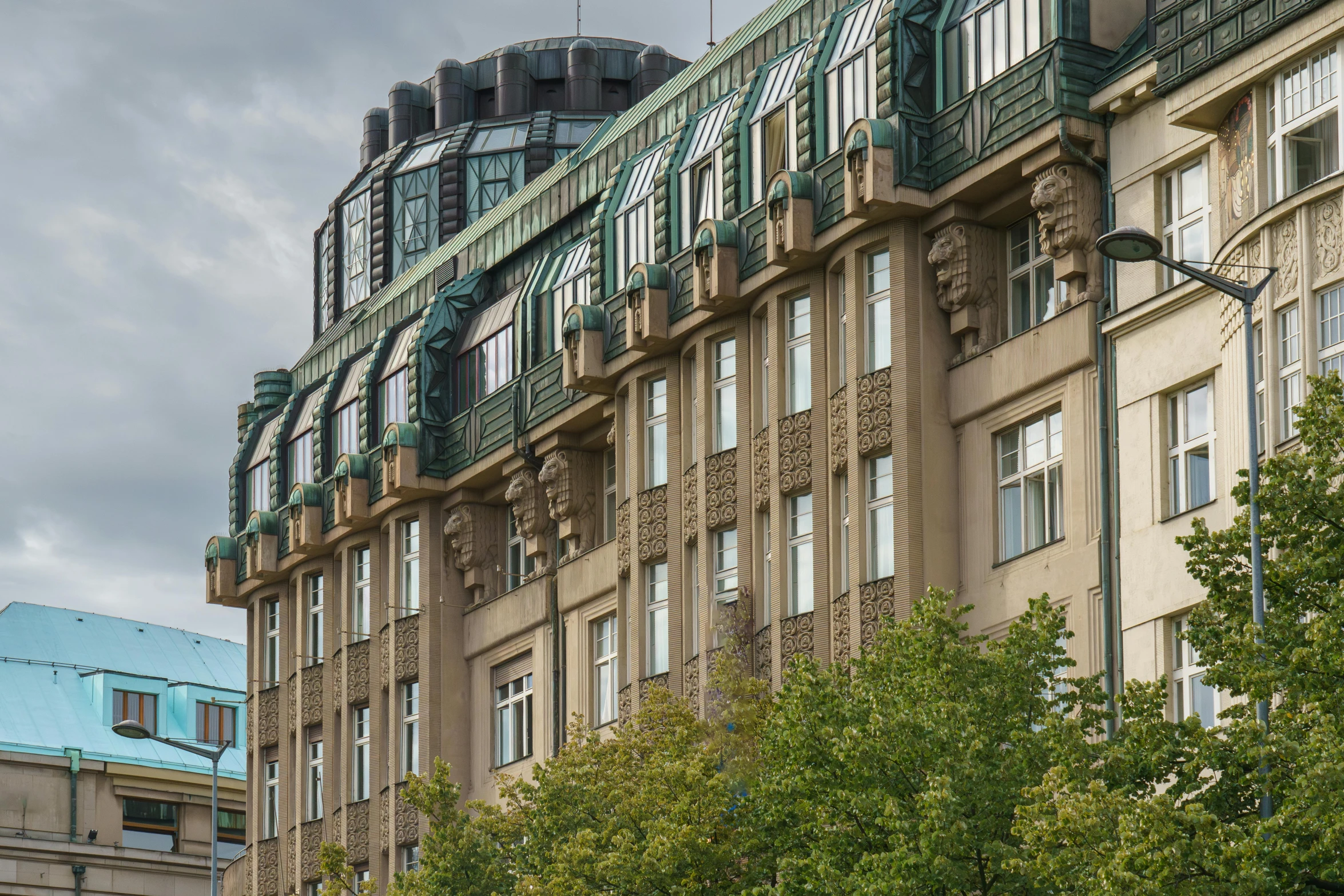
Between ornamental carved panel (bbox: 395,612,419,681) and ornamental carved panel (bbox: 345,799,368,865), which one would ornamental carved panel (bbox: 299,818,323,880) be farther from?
ornamental carved panel (bbox: 395,612,419,681)

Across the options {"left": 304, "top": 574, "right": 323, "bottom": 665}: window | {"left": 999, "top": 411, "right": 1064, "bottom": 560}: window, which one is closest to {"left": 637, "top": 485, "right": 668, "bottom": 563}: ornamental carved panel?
{"left": 999, "top": 411, "right": 1064, "bottom": 560}: window

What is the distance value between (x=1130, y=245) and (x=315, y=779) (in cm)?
3725

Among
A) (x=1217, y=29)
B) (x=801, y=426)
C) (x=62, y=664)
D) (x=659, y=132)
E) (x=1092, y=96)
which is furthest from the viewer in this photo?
(x=62, y=664)

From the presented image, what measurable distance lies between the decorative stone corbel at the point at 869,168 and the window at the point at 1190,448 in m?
6.65

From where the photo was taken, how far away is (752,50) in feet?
159

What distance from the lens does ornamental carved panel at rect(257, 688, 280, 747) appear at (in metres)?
62.1

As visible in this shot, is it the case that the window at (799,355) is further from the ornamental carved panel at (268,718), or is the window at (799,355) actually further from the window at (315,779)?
the ornamental carved panel at (268,718)

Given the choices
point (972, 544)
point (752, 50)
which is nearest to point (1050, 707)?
point (972, 544)

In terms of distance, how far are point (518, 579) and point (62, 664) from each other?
37479 millimetres

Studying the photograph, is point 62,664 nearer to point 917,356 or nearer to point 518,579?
point 518,579


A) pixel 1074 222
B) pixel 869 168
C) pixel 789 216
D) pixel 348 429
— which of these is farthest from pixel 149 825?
pixel 1074 222

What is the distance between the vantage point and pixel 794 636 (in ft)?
136

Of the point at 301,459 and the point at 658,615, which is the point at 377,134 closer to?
the point at 301,459

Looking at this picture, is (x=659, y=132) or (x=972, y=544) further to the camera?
(x=659, y=132)
